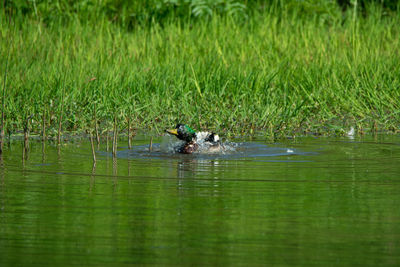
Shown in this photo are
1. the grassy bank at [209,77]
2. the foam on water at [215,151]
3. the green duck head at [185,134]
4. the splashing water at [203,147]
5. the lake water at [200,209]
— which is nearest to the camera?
the lake water at [200,209]

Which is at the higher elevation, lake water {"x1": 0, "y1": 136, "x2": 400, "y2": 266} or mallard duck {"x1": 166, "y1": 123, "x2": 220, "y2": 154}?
mallard duck {"x1": 166, "y1": 123, "x2": 220, "y2": 154}

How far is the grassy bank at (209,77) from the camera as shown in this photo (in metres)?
9.20

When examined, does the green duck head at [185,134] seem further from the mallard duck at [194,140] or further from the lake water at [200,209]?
the lake water at [200,209]

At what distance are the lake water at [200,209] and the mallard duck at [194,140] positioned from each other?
8.2 inches

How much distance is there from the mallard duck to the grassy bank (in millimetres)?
561

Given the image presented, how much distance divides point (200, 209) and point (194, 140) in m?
3.03

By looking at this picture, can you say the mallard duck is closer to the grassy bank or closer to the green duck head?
the green duck head

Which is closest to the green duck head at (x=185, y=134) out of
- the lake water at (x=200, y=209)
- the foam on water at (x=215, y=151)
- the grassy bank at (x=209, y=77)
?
the foam on water at (x=215, y=151)

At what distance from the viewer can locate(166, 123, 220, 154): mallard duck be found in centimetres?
789

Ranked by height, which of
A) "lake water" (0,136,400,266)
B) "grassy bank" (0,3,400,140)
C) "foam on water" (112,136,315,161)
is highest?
"grassy bank" (0,3,400,140)

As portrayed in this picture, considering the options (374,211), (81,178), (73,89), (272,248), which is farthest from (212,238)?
(73,89)

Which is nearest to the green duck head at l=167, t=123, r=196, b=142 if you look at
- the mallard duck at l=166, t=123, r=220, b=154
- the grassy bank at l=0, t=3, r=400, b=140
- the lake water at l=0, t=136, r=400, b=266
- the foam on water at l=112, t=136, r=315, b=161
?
the mallard duck at l=166, t=123, r=220, b=154

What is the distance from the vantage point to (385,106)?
10.1m

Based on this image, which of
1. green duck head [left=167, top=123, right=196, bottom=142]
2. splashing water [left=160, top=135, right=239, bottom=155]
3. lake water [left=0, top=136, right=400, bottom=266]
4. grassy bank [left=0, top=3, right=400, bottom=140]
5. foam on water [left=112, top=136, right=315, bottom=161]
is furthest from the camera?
grassy bank [left=0, top=3, right=400, bottom=140]
